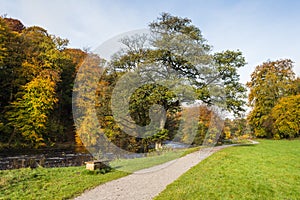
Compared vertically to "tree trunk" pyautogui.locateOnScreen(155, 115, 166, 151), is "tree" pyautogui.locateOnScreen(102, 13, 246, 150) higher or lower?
higher

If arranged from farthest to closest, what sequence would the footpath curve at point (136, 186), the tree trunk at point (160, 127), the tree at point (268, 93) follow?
the tree at point (268, 93) < the tree trunk at point (160, 127) < the footpath curve at point (136, 186)

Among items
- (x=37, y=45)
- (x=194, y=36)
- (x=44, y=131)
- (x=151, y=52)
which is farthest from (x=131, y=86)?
(x=37, y=45)

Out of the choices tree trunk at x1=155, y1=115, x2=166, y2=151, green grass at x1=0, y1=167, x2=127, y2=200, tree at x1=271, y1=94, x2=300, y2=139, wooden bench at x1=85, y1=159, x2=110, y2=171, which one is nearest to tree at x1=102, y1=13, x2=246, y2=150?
tree trunk at x1=155, y1=115, x2=166, y2=151

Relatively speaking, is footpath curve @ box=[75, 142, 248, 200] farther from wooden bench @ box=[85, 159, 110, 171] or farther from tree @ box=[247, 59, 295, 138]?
tree @ box=[247, 59, 295, 138]

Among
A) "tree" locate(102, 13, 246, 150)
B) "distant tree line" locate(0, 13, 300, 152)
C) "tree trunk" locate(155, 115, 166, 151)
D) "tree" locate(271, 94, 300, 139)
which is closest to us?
"tree" locate(102, 13, 246, 150)

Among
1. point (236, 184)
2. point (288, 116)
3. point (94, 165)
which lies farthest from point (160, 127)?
point (288, 116)

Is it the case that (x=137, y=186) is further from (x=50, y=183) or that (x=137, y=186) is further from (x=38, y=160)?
(x=38, y=160)

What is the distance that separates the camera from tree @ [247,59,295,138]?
102 ft

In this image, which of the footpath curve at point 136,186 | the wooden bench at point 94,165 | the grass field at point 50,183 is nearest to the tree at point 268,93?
the footpath curve at point 136,186

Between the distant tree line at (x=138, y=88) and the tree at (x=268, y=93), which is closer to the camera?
the distant tree line at (x=138, y=88)

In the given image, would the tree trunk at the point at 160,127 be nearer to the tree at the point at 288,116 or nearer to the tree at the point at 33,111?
the tree at the point at 33,111

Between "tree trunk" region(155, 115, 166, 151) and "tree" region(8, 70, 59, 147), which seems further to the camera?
"tree" region(8, 70, 59, 147)

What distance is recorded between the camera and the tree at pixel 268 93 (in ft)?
102

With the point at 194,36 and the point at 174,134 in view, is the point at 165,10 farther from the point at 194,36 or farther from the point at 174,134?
the point at 174,134
